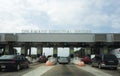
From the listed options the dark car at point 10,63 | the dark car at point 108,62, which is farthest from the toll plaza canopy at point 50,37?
the dark car at point 10,63

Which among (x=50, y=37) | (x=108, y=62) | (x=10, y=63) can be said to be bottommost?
(x=108, y=62)

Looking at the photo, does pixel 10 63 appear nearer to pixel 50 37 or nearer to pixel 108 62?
pixel 108 62

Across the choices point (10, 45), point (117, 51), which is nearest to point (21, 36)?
point (10, 45)

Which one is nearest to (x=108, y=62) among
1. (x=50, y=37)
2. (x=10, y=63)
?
(x=10, y=63)

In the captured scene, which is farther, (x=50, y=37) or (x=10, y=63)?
(x=50, y=37)

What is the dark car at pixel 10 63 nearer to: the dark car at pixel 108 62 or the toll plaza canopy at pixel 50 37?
the dark car at pixel 108 62

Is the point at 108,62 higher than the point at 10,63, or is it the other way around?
the point at 10,63

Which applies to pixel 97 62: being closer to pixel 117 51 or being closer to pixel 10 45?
pixel 117 51

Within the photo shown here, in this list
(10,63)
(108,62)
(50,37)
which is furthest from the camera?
(50,37)

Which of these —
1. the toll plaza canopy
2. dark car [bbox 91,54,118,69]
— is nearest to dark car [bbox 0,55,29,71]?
dark car [bbox 91,54,118,69]

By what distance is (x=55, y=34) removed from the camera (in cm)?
7844

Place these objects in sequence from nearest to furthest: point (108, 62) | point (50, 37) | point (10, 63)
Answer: point (10, 63)
point (108, 62)
point (50, 37)

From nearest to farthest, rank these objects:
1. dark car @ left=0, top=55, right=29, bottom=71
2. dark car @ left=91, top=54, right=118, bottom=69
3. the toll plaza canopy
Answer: dark car @ left=0, top=55, right=29, bottom=71 → dark car @ left=91, top=54, right=118, bottom=69 → the toll plaza canopy

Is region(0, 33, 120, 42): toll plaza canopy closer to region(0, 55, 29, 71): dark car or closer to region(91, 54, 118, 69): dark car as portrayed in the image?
region(91, 54, 118, 69): dark car
